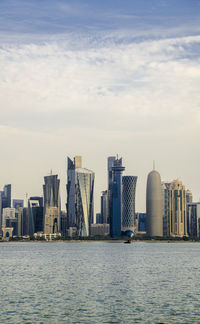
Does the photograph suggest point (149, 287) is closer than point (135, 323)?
No

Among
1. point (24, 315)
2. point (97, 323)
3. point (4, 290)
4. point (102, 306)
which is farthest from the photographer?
point (4, 290)

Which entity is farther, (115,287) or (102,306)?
(115,287)

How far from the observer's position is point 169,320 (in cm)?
6109

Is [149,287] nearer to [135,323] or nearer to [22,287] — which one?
[22,287]

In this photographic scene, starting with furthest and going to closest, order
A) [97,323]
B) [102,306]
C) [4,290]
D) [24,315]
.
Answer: [4,290] → [102,306] → [24,315] → [97,323]

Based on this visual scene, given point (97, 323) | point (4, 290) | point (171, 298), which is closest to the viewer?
point (97, 323)

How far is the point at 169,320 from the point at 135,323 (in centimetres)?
475

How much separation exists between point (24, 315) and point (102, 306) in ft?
40.4

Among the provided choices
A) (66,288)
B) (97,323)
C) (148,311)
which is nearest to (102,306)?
(148,311)

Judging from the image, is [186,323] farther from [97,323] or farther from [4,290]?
[4,290]

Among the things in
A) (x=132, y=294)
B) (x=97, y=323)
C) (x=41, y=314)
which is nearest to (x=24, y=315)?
(x=41, y=314)

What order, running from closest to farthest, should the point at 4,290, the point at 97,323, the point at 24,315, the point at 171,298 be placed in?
the point at 97,323 < the point at 24,315 < the point at 171,298 < the point at 4,290

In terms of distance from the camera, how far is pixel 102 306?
232 feet

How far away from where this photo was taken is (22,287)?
92.6 meters
